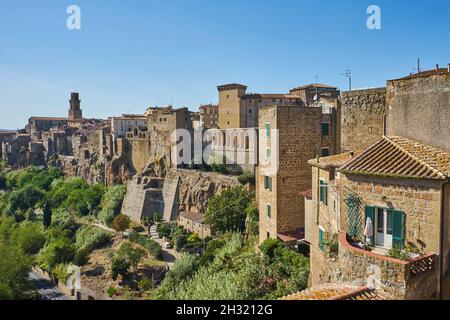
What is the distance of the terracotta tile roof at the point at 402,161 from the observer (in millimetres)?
8359

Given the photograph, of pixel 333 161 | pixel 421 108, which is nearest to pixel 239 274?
pixel 333 161

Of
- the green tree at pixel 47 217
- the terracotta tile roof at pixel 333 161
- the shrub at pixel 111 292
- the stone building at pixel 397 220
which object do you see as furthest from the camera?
the green tree at pixel 47 217

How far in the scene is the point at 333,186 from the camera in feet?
41.3

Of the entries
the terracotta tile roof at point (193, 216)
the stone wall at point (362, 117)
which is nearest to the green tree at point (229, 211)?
the terracotta tile roof at point (193, 216)

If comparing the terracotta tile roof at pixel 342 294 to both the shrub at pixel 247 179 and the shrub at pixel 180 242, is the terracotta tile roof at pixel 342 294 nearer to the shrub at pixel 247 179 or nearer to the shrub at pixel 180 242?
the shrub at pixel 247 179

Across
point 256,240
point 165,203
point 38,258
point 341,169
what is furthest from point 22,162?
point 341,169

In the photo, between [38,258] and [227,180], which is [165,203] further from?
[38,258]

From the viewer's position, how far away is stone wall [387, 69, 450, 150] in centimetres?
952

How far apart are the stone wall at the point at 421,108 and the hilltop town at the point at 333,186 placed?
0.10 feet

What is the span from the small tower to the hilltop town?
70.4 meters

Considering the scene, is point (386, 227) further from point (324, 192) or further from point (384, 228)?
point (324, 192)

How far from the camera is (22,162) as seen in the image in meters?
89.5

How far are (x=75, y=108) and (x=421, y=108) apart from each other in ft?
388

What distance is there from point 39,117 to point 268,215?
375ft
